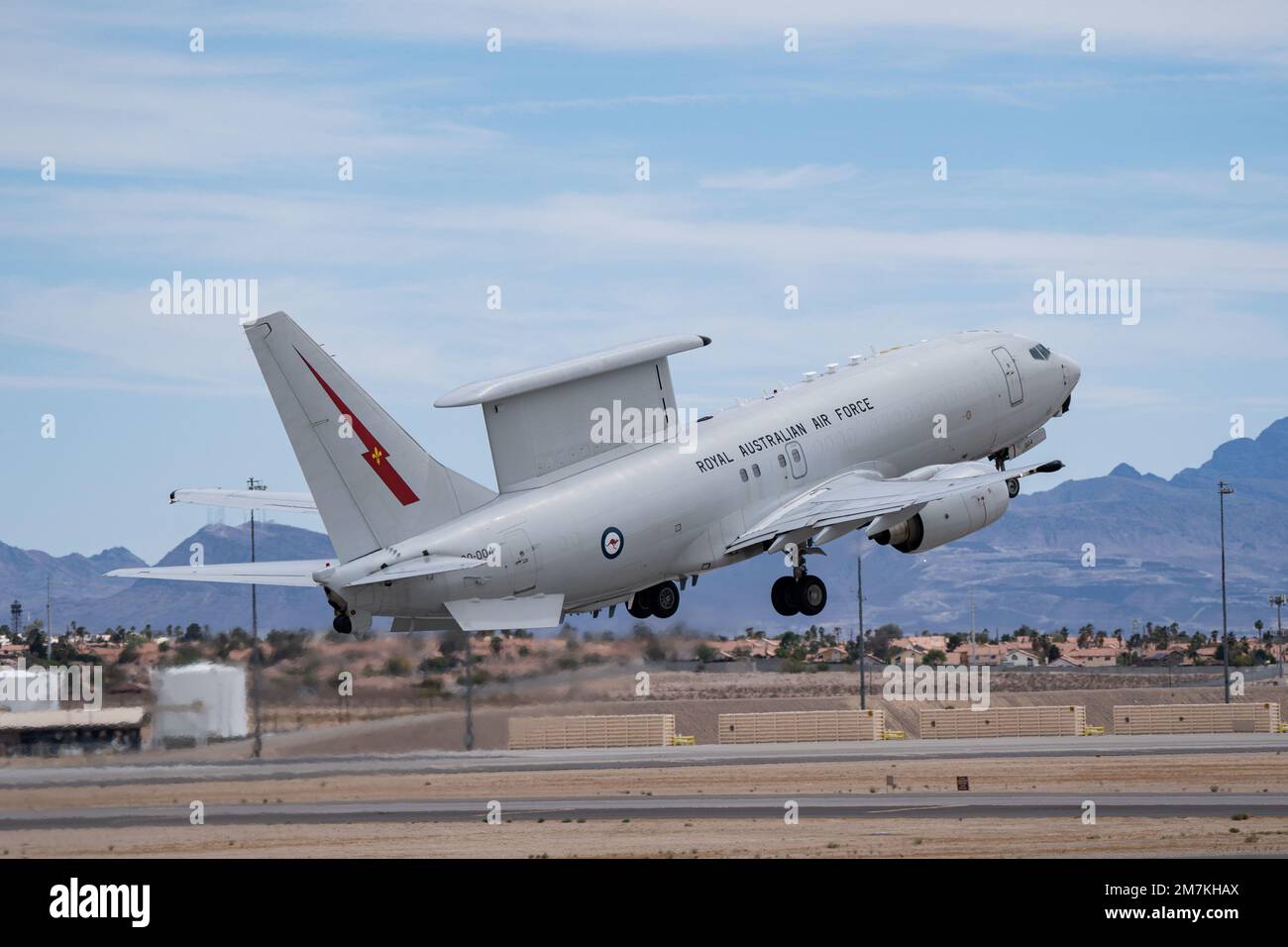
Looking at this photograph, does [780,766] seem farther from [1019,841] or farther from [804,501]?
[1019,841]

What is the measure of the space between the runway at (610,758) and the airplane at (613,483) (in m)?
5.30

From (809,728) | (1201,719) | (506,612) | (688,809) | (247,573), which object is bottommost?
(1201,719)

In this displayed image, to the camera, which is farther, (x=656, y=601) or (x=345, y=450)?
(x=656, y=601)

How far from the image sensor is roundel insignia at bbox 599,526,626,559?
46.9m


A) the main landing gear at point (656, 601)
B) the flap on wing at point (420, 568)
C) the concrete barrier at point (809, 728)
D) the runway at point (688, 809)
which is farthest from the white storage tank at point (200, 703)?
the concrete barrier at point (809, 728)

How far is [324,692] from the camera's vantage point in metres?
48.5

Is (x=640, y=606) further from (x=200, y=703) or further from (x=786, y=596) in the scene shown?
(x=200, y=703)

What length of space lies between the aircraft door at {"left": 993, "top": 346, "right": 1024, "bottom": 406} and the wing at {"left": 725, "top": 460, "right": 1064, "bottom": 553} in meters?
7.85

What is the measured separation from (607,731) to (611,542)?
1608 inches

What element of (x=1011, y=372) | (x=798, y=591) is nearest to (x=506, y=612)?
(x=798, y=591)

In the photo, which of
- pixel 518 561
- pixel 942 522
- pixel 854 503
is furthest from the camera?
pixel 942 522

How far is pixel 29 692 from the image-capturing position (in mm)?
51219
